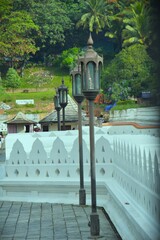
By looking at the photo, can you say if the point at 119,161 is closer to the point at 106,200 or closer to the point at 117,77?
the point at 106,200

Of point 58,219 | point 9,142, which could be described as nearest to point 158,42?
point 58,219

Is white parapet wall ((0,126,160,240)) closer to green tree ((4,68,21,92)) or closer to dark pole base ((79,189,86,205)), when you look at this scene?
dark pole base ((79,189,86,205))

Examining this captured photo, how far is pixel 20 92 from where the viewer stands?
3238cm

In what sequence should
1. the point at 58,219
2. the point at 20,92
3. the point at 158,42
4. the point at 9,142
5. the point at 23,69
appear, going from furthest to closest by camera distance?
the point at 20,92 < the point at 23,69 < the point at 9,142 < the point at 58,219 < the point at 158,42

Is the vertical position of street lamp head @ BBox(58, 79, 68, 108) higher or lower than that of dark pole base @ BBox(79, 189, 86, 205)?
higher

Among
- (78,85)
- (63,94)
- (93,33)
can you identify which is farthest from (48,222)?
(93,33)

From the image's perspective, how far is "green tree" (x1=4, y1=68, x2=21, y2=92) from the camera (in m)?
26.0

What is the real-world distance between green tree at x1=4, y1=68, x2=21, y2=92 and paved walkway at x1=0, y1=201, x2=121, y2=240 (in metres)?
20.1

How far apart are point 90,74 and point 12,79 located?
2406 cm

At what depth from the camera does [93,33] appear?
12.8 meters

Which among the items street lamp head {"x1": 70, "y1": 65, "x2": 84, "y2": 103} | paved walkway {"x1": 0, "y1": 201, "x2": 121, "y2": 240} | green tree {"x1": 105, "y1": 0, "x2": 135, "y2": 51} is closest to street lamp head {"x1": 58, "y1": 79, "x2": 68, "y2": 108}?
green tree {"x1": 105, "y1": 0, "x2": 135, "y2": 51}

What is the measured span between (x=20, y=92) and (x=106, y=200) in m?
27.9

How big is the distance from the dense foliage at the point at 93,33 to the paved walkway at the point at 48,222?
3.71 ft

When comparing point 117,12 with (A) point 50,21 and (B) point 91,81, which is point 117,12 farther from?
(A) point 50,21
